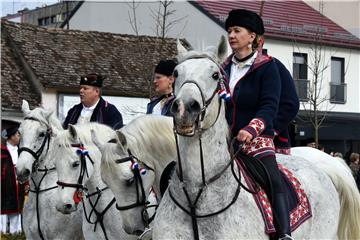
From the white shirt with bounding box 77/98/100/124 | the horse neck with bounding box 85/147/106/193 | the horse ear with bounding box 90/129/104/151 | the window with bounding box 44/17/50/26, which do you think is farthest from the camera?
the window with bounding box 44/17/50/26

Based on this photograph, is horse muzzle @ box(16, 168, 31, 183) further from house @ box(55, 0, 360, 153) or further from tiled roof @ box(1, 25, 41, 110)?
house @ box(55, 0, 360, 153)

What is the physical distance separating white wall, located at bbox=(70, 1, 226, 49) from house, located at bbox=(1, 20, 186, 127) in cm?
118

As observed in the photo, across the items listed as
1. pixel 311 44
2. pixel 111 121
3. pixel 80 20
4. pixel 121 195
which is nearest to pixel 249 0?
pixel 311 44

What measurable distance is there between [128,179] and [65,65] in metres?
24.0

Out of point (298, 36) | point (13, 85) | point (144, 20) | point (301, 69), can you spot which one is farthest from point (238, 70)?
point (144, 20)

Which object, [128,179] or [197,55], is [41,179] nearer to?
[128,179]

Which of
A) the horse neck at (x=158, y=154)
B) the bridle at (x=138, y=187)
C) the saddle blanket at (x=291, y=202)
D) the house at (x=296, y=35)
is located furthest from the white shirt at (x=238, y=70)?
the house at (x=296, y=35)

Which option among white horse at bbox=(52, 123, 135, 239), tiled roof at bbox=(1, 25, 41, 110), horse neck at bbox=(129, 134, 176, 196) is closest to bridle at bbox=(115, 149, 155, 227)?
horse neck at bbox=(129, 134, 176, 196)

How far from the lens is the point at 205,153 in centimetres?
511

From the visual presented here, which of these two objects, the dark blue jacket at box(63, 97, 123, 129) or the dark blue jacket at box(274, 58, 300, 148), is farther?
the dark blue jacket at box(63, 97, 123, 129)

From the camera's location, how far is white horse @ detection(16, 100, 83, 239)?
9.24 meters

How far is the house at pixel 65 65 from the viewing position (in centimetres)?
2864

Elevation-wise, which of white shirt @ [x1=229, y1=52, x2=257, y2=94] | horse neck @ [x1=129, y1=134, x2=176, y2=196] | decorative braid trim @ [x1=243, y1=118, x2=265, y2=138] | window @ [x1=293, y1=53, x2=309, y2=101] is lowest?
horse neck @ [x1=129, y1=134, x2=176, y2=196]

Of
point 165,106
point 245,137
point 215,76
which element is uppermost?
point 215,76
